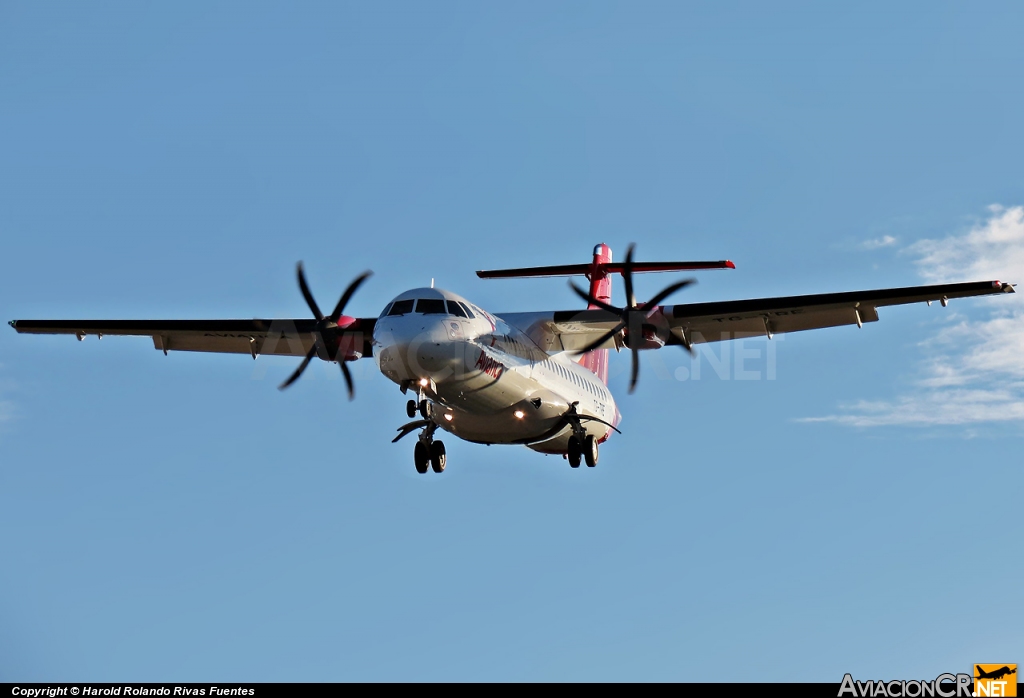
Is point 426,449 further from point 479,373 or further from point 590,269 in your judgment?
point 590,269

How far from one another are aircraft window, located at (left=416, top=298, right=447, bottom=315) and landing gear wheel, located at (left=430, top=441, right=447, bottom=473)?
14.4ft

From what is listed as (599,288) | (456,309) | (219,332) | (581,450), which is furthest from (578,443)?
(219,332)

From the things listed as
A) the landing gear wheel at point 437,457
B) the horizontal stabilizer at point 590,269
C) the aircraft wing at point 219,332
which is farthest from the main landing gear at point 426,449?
the horizontal stabilizer at point 590,269

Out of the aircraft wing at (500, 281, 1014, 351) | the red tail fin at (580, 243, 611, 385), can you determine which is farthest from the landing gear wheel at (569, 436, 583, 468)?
the red tail fin at (580, 243, 611, 385)

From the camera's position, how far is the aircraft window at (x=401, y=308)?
21.3 metres

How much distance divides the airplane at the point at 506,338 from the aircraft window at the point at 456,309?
0.02 m

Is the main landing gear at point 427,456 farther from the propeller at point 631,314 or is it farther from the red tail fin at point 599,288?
the red tail fin at point 599,288

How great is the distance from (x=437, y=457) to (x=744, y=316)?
697cm

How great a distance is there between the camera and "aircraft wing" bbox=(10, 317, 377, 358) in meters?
25.2

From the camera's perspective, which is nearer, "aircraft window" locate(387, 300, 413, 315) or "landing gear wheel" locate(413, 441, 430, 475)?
"aircraft window" locate(387, 300, 413, 315)

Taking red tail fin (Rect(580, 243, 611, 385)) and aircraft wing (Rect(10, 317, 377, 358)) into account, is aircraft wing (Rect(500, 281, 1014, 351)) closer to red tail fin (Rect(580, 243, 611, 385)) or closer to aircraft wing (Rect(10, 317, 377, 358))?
red tail fin (Rect(580, 243, 611, 385))

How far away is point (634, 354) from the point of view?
78.2 ft

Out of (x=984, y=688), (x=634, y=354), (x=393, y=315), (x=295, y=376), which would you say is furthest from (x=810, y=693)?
(x=295, y=376)

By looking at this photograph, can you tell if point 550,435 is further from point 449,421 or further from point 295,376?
point 295,376
